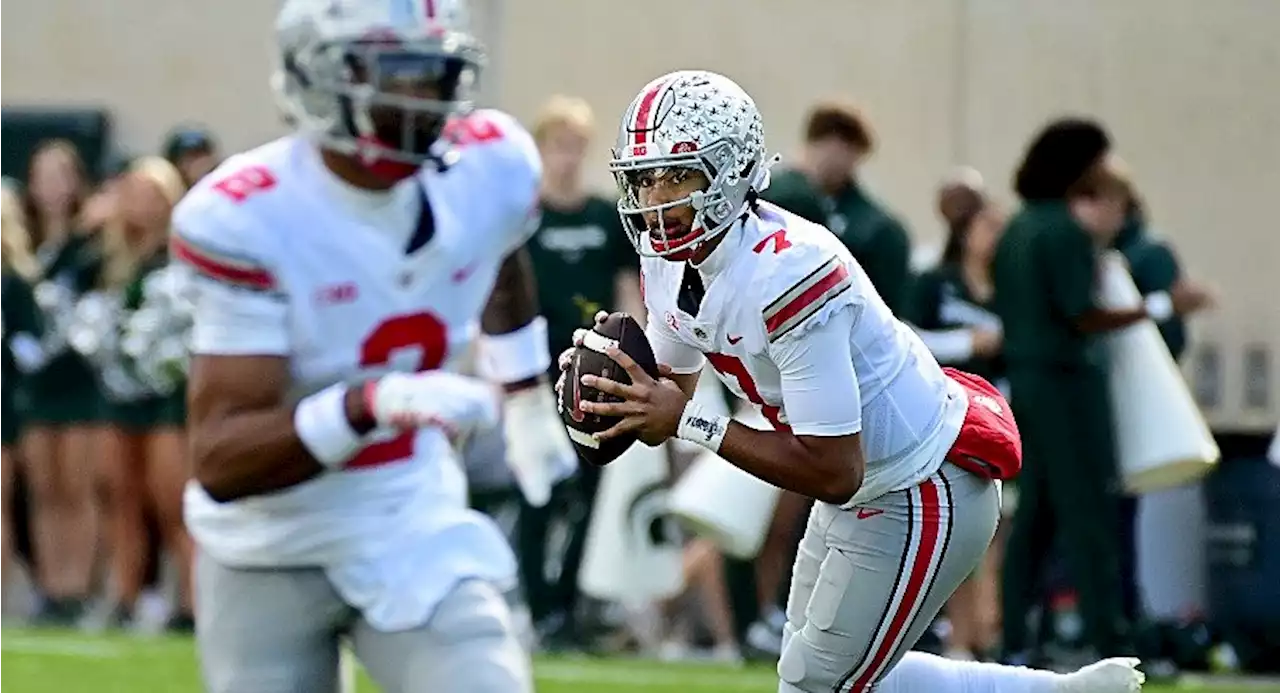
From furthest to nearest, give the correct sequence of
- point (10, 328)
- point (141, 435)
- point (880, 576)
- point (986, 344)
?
point (10, 328)
point (141, 435)
point (986, 344)
point (880, 576)

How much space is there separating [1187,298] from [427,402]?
5302mm

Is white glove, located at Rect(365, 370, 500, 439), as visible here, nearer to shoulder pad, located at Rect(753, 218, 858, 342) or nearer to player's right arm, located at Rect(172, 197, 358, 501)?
player's right arm, located at Rect(172, 197, 358, 501)

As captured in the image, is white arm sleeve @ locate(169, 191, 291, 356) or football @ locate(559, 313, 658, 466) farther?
white arm sleeve @ locate(169, 191, 291, 356)

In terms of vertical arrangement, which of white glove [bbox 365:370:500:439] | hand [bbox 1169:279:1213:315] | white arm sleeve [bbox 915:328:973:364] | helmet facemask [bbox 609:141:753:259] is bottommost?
white arm sleeve [bbox 915:328:973:364]

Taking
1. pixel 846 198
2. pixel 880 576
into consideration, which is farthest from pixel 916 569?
pixel 846 198

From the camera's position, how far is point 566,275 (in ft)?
28.4

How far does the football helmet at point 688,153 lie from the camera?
3.90 meters

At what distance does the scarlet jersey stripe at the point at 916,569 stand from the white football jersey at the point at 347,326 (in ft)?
2.13

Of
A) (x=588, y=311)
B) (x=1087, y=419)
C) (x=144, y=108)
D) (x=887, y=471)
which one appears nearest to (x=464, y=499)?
(x=588, y=311)

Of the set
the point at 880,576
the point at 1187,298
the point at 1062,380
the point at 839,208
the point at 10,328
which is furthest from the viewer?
the point at 10,328

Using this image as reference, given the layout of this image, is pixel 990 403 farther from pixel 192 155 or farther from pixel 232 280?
pixel 192 155

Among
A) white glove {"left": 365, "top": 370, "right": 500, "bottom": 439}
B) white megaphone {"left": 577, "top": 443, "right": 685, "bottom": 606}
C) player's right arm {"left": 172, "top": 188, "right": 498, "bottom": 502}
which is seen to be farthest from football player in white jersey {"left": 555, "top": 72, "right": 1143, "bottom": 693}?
white megaphone {"left": 577, "top": 443, "right": 685, "bottom": 606}

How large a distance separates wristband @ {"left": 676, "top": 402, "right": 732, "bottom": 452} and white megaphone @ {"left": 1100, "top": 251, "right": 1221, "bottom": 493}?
168 inches

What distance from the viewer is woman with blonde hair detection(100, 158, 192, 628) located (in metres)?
9.51
